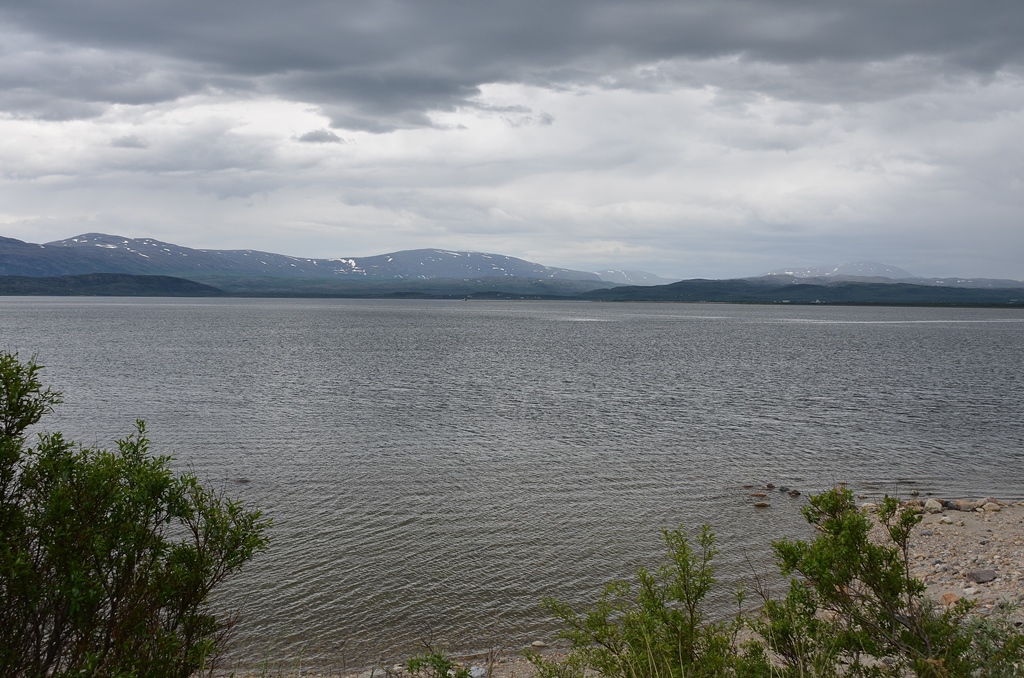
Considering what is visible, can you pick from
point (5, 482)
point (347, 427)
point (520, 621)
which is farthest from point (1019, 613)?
point (347, 427)

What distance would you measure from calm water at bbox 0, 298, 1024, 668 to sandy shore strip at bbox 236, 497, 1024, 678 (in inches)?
44.7

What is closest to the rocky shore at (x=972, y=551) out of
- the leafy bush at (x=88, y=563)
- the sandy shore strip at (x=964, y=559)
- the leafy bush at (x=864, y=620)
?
the sandy shore strip at (x=964, y=559)

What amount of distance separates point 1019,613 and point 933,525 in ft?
24.6

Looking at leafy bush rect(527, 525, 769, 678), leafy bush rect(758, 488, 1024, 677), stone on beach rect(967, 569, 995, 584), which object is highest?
leafy bush rect(758, 488, 1024, 677)

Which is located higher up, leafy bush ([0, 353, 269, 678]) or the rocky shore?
leafy bush ([0, 353, 269, 678])

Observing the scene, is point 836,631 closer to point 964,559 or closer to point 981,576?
point 981,576

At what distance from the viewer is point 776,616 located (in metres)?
7.93

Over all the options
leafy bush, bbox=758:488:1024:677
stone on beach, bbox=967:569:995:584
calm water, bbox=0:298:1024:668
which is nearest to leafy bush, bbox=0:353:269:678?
calm water, bbox=0:298:1024:668

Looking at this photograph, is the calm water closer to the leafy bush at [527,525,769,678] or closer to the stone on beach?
the stone on beach

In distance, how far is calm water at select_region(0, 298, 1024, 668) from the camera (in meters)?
16.3

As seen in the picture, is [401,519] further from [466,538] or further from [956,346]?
[956,346]

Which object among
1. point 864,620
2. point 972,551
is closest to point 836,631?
point 864,620

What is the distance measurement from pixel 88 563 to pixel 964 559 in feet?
60.8

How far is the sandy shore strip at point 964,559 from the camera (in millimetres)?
13141
